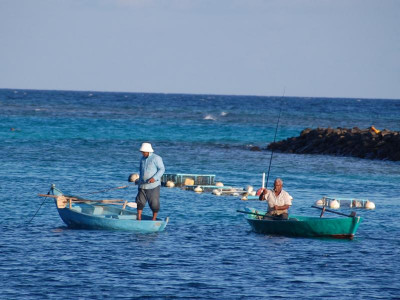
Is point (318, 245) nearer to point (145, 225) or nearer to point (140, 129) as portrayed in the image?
point (145, 225)

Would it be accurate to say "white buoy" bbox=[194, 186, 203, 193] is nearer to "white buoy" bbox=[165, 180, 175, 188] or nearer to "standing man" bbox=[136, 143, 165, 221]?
"white buoy" bbox=[165, 180, 175, 188]

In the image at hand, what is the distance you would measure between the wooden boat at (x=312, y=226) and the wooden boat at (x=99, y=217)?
105 inches

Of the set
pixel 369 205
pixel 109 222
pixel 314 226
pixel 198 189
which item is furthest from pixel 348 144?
pixel 109 222

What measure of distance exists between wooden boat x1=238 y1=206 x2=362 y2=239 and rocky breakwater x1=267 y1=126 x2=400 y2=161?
76.4 feet

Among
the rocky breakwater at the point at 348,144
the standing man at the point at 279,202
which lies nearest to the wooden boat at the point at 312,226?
the standing man at the point at 279,202

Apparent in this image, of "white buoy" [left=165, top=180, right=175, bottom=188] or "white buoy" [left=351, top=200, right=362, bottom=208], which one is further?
"white buoy" [left=165, top=180, right=175, bottom=188]

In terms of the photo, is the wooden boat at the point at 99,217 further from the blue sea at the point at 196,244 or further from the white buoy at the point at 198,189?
the white buoy at the point at 198,189

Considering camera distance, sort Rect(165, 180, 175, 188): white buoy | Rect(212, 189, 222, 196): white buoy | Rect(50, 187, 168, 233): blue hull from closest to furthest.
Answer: Rect(50, 187, 168, 233): blue hull
Rect(212, 189, 222, 196): white buoy
Rect(165, 180, 175, 188): white buoy

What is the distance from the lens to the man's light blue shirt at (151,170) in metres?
19.9

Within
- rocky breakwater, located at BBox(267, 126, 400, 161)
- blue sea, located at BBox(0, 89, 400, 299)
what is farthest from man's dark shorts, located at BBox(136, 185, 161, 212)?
rocky breakwater, located at BBox(267, 126, 400, 161)

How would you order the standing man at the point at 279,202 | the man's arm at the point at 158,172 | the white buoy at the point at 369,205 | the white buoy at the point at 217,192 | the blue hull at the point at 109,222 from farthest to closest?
the white buoy at the point at 217,192, the white buoy at the point at 369,205, the blue hull at the point at 109,222, the standing man at the point at 279,202, the man's arm at the point at 158,172

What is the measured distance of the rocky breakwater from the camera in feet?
150

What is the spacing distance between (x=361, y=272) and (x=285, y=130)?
193ft

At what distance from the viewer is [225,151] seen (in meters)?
50.1
